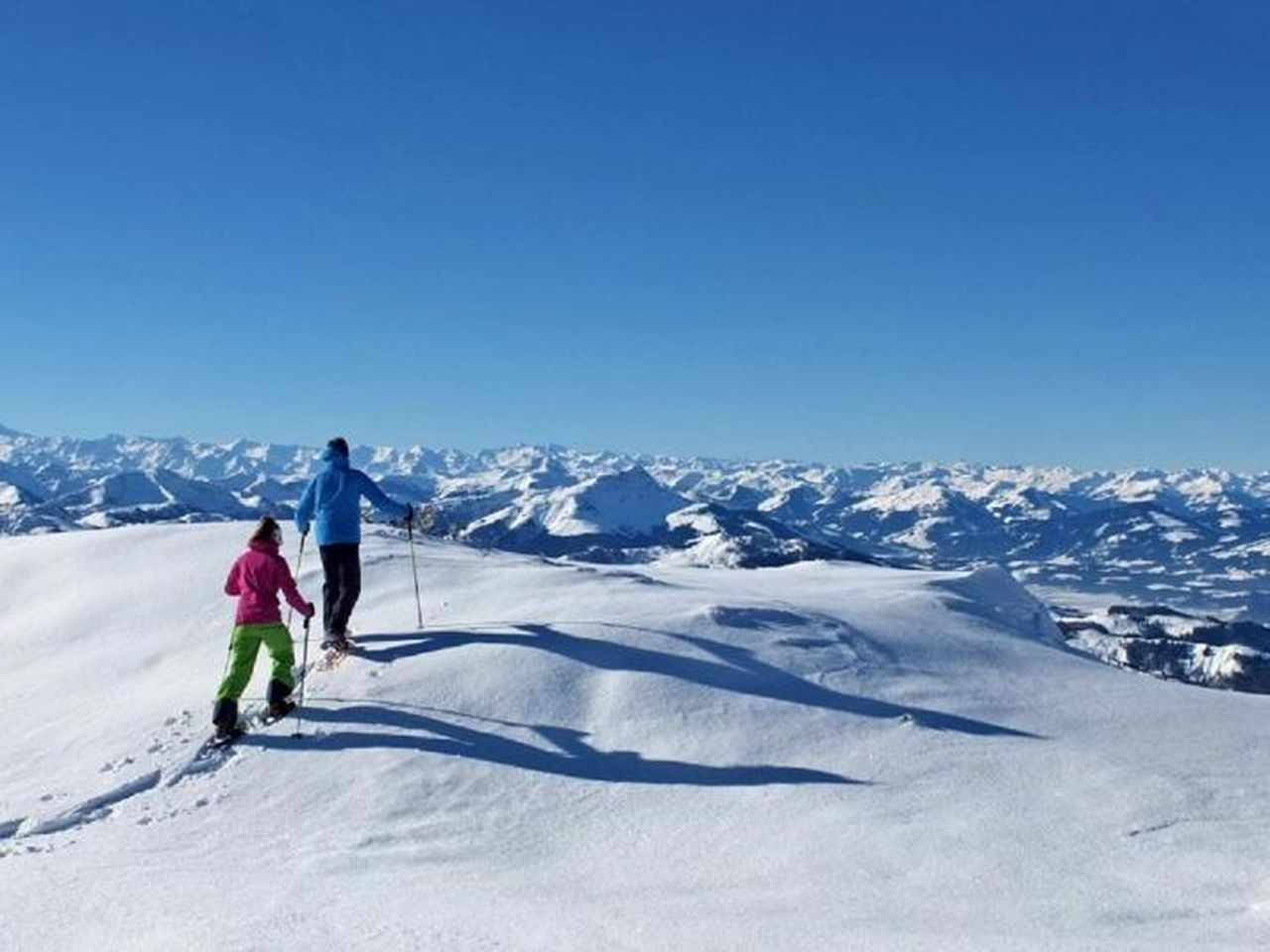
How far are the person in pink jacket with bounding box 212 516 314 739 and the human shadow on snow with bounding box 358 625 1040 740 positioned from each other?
156cm

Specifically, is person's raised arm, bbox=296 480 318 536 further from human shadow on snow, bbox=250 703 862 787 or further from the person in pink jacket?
human shadow on snow, bbox=250 703 862 787

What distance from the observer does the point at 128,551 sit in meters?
21.3

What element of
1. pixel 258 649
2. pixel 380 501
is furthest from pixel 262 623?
pixel 380 501

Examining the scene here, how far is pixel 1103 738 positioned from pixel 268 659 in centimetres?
1031

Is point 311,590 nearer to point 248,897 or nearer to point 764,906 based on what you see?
point 248,897

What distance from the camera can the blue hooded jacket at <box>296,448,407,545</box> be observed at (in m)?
14.2

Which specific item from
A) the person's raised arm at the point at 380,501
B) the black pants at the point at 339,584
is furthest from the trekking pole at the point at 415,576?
the black pants at the point at 339,584

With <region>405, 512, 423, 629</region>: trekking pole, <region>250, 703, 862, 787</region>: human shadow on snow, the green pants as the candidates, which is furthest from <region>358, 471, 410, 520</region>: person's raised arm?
<region>250, 703, 862, 787</region>: human shadow on snow

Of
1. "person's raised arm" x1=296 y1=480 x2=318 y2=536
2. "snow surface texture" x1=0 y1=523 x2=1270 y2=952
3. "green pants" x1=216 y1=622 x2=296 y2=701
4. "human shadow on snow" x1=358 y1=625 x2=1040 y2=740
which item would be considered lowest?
"snow surface texture" x1=0 y1=523 x2=1270 y2=952

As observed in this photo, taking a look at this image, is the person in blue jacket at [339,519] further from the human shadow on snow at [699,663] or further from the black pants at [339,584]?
the human shadow on snow at [699,663]

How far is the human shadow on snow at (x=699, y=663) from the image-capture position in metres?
11.6

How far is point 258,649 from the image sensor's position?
11836mm

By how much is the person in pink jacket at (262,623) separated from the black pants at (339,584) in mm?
1671

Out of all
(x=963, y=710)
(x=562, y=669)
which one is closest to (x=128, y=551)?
(x=562, y=669)
